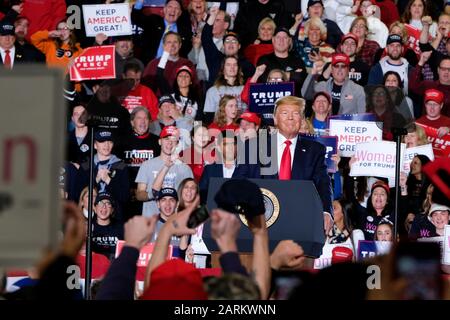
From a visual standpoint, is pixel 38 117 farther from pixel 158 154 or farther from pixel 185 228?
pixel 158 154

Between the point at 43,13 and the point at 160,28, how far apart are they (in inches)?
45.2

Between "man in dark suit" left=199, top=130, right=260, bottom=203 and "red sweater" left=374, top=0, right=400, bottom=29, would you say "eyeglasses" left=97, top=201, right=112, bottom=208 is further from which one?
"red sweater" left=374, top=0, right=400, bottom=29

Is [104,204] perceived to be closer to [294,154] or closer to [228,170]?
[228,170]

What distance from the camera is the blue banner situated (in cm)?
1159

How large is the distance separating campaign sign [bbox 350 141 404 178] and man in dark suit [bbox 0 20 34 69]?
332cm

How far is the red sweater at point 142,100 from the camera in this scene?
12414 mm

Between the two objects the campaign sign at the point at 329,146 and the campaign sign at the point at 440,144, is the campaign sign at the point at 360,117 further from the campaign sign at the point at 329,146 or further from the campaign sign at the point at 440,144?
the campaign sign at the point at 440,144

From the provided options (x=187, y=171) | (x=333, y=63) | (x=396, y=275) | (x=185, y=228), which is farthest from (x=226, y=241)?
(x=333, y=63)

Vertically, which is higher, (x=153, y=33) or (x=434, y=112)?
Result: (x=153, y=33)

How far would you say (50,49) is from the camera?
42.3 ft

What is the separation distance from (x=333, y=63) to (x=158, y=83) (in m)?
1.63

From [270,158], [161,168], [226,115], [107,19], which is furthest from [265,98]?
[270,158]

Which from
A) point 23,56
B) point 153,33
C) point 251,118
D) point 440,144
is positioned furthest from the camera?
point 153,33

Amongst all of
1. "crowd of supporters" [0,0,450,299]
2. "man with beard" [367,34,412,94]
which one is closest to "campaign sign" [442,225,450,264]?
"crowd of supporters" [0,0,450,299]
